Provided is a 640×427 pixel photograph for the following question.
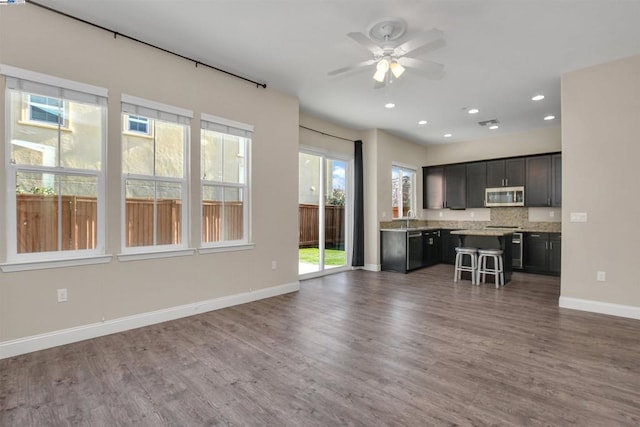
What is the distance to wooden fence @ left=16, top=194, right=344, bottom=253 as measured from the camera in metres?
2.82

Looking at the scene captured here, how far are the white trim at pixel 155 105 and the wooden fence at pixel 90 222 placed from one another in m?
1.02

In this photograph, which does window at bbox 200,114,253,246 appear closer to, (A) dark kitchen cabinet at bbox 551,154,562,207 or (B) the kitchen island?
(B) the kitchen island

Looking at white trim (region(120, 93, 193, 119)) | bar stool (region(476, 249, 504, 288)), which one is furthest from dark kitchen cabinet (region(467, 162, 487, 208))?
white trim (region(120, 93, 193, 119))

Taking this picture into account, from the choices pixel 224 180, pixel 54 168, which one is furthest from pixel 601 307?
pixel 54 168

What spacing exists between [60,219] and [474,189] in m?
7.56

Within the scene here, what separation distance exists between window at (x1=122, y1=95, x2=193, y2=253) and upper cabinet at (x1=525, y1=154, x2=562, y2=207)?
6612 mm

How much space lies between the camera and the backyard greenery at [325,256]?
602cm

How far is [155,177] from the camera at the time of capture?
11.6 ft

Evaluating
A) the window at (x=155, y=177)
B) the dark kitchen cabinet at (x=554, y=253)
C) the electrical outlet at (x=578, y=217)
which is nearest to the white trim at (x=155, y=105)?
the window at (x=155, y=177)

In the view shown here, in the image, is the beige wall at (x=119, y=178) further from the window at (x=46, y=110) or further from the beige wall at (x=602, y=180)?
the beige wall at (x=602, y=180)

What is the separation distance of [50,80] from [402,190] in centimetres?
671

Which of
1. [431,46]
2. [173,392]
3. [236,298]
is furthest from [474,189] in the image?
[173,392]

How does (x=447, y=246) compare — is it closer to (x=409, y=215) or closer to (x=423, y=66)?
(x=409, y=215)

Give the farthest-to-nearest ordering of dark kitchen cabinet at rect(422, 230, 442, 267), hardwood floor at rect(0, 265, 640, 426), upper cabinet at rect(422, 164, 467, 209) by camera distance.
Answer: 1. upper cabinet at rect(422, 164, 467, 209)
2. dark kitchen cabinet at rect(422, 230, 442, 267)
3. hardwood floor at rect(0, 265, 640, 426)
